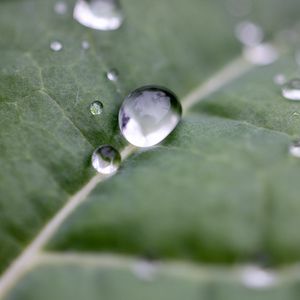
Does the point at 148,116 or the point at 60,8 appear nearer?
the point at 148,116

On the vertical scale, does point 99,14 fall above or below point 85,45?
above

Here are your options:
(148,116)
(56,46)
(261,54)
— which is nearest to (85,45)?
(56,46)

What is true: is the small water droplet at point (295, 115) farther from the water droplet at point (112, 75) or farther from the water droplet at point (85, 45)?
the water droplet at point (85, 45)

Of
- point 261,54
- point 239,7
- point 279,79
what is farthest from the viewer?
point 239,7

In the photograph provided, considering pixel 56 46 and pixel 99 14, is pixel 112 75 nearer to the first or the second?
pixel 56 46

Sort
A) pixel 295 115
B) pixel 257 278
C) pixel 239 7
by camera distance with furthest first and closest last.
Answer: pixel 239 7 → pixel 295 115 → pixel 257 278

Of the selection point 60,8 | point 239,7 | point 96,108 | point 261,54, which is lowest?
point 96,108

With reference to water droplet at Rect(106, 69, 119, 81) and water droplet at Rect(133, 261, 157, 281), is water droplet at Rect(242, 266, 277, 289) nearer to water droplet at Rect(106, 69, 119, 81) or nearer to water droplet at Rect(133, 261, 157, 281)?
water droplet at Rect(133, 261, 157, 281)
